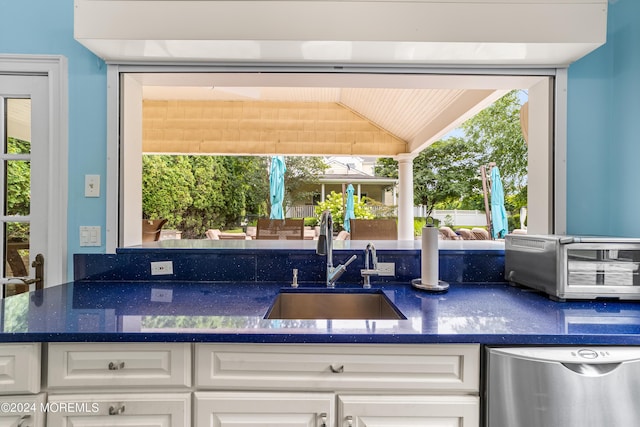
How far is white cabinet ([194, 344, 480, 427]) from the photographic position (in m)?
1.00

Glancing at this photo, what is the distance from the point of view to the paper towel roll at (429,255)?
1496mm

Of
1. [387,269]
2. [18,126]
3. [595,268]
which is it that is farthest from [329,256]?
[18,126]

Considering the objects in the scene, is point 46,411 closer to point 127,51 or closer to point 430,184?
point 127,51

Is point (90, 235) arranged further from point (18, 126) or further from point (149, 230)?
point (149, 230)

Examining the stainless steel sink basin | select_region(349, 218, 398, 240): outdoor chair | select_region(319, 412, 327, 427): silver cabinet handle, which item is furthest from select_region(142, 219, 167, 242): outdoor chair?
select_region(319, 412, 327, 427): silver cabinet handle

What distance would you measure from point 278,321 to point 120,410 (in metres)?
0.53

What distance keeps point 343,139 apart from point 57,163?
3.92m

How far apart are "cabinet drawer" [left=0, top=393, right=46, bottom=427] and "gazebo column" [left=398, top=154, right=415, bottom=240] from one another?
4593 mm

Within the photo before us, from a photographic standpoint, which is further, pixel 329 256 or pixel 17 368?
pixel 329 256

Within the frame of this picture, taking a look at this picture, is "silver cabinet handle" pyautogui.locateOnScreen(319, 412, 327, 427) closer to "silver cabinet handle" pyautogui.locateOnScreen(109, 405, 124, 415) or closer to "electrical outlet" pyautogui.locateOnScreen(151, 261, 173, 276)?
"silver cabinet handle" pyautogui.locateOnScreen(109, 405, 124, 415)

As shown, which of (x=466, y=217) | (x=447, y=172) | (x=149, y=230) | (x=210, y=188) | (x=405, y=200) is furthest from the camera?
(x=447, y=172)

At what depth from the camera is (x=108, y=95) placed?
5.44 ft

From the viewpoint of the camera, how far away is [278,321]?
1084 millimetres

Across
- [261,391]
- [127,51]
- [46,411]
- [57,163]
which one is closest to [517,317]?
[261,391]
